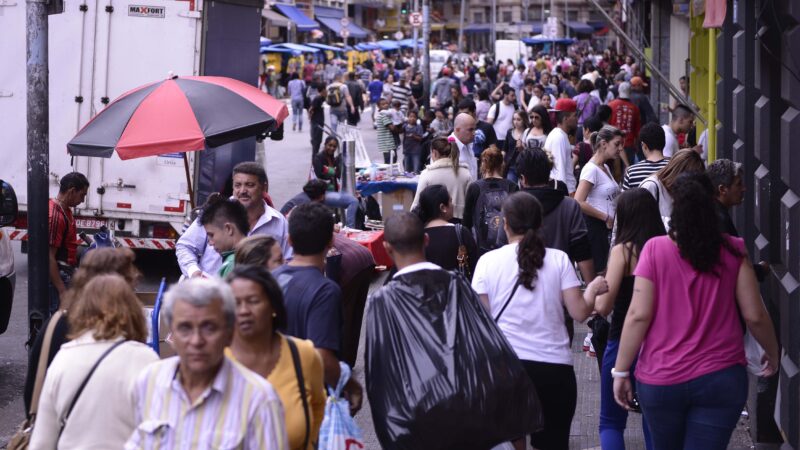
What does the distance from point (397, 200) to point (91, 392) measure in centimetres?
1172

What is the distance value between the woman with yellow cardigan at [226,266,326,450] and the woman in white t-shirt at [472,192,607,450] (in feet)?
5.33

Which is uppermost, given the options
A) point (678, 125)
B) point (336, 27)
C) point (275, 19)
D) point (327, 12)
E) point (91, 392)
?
point (327, 12)

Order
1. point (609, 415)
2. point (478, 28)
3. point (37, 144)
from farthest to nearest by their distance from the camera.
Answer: point (478, 28), point (37, 144), point (609, 415)

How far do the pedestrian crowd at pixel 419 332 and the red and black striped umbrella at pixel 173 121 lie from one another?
4.83ft

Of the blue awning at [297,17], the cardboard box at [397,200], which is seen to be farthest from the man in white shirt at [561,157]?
the blue awning at [297,17]

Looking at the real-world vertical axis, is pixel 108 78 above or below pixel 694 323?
above

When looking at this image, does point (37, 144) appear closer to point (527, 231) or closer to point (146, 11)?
point (527, 231)

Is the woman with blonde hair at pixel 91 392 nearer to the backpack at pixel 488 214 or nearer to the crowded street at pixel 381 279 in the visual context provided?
the crowded street at pixel 381 279

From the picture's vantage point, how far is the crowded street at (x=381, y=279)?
172 inches

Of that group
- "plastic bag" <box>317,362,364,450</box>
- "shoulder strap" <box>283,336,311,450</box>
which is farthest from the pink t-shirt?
"shoulder strap" <box>283,336,311,450</box>

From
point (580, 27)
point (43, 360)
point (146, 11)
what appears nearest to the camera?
point (43, 360)

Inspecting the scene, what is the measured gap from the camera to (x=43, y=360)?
16.0 feet

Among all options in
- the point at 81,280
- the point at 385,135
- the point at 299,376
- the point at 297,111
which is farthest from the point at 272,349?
the point at 297,111

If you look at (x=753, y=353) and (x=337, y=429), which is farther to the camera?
(x=753, y=353)
